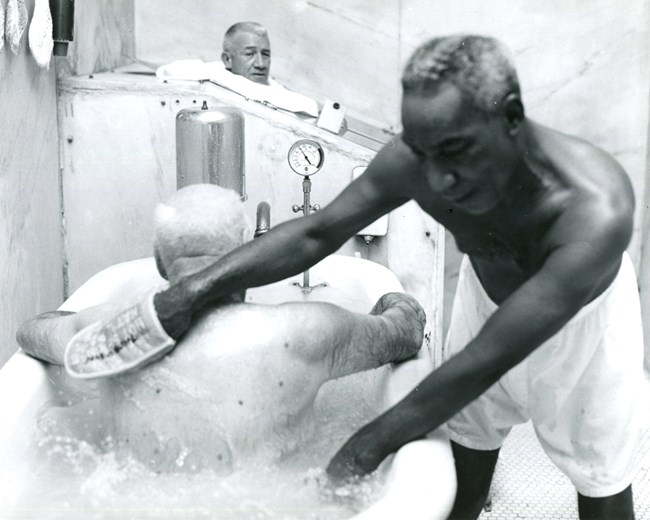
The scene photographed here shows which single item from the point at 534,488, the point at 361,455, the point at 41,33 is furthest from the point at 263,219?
the point at 361,455

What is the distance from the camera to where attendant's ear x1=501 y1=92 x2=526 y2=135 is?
4.25 ft

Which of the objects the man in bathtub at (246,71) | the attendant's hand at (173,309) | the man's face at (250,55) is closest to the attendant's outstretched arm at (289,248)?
the attendant's hand at (173,309)

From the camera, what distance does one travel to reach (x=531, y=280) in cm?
129

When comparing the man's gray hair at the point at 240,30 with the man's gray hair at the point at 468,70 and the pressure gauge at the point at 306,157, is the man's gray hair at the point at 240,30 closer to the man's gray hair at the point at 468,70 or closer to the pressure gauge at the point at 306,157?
the pressure gauge at the point at 306,157

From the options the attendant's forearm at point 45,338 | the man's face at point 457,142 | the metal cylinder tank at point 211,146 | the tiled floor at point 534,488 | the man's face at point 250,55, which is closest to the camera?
the man's face at point 457,142

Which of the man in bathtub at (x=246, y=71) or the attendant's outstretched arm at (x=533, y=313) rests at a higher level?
the attendant's outstretched arm at (x=533, y=313)

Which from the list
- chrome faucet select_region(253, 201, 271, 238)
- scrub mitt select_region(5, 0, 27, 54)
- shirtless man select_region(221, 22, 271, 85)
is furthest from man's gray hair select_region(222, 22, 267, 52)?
chrome faucet select_region(253, 201, 271, 238)

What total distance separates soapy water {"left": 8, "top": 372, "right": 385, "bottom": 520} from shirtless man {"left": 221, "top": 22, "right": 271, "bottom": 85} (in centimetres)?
208

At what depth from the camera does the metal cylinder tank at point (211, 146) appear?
8.75 ft

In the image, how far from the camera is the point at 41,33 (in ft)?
8.84

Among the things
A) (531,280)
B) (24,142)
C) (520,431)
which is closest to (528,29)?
(520,431)

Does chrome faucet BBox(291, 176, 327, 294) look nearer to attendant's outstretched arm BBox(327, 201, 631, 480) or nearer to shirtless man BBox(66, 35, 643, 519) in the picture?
shirtless man BBox(66, 35, 643, 519)

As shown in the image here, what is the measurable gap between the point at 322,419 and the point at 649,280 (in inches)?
70.9

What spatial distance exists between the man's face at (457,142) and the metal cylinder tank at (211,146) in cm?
143
